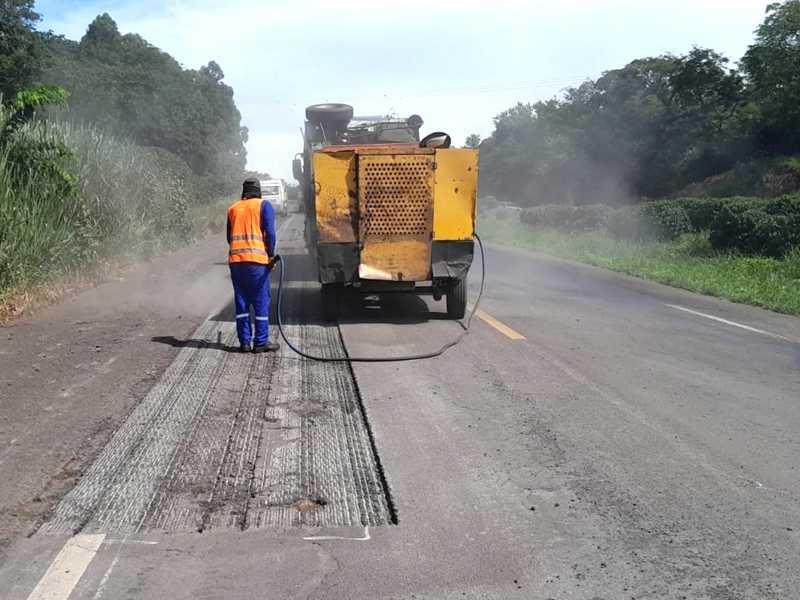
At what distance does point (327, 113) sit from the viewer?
49.3ft

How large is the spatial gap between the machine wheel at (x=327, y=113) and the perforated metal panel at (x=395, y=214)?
17.8 ft

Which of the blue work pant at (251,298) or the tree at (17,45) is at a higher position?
the tree at (17,45)

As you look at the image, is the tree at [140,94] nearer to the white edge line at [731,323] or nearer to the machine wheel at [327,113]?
the machine wheel at [327,113]

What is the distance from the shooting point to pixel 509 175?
67625 millimetres

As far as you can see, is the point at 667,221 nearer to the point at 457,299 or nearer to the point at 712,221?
the point at 712,221

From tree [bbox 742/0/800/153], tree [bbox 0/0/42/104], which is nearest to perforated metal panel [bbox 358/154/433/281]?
tree [bbox 0/0/42/104]

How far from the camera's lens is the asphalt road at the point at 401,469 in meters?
3.66

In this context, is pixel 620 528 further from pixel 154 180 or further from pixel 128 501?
pixel 154 180

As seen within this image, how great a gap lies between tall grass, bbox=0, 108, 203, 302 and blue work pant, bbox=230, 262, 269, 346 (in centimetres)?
420

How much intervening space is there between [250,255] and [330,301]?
205cm

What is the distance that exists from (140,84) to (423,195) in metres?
48.3

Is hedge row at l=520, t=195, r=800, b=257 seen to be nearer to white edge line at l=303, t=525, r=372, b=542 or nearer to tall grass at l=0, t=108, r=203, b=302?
tall grass at l=0, t=108, r=203, b=302

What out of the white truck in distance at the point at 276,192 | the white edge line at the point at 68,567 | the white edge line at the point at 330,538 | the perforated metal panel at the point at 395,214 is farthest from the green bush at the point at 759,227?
the white truck in distance at the point at 276,192

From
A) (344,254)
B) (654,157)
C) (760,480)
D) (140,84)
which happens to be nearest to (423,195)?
(344,254)
